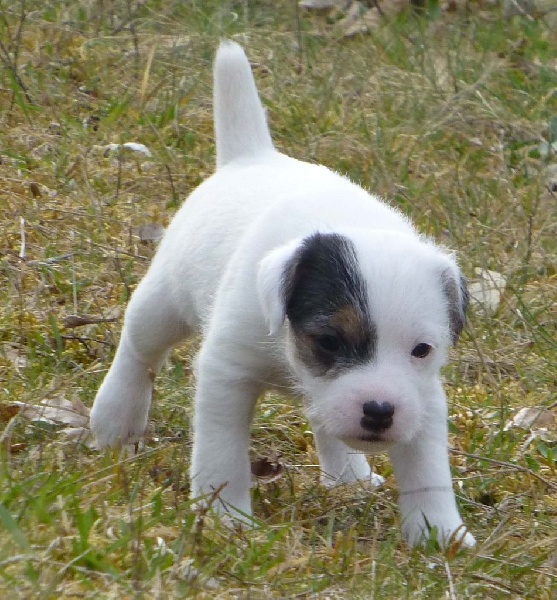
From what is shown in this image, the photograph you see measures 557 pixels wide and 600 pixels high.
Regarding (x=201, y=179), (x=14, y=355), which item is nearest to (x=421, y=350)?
(x=14, y=355)

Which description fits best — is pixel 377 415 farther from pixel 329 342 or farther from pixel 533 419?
pixel 533 419

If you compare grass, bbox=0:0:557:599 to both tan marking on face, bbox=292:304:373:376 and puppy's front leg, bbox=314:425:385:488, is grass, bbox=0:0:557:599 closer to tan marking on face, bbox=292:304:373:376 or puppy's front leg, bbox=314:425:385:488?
puppy's front leg, bbox=314:425:385:488

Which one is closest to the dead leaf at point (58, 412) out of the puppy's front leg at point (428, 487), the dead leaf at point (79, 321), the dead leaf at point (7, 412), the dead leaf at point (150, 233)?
the dead leaf at point (7, 412)

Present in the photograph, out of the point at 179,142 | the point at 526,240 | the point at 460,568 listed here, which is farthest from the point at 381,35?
the point at 460,568

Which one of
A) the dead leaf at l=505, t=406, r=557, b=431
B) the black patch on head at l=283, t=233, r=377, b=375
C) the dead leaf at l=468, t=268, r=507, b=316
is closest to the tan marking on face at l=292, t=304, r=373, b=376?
the black patch on head at l=283, t=233, r=377, b=375

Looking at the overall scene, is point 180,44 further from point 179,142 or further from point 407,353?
point 407,353

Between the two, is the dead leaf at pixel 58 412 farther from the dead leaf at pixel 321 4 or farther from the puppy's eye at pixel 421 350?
the dead leaf at pixel 321 4
